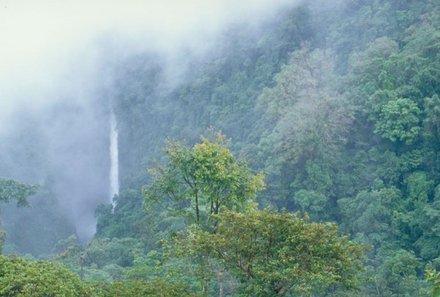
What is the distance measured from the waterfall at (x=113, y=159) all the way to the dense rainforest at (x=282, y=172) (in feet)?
Answer: 2.84

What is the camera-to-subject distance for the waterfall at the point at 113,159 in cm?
4628

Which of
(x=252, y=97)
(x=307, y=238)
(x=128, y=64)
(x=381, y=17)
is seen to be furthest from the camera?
(x=128, y=64)

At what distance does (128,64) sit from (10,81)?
9.01 meters

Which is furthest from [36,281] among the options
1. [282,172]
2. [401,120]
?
[401,120]

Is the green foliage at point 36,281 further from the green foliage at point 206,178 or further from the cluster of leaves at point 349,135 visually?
the cluster of leaves at point 349,135

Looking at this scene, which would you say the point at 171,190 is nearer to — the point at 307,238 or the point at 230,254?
the point at 230,254

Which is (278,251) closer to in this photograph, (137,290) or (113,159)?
(137,290)

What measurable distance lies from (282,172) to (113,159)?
23.5m

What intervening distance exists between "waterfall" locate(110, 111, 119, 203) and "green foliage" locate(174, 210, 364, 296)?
34.2 m

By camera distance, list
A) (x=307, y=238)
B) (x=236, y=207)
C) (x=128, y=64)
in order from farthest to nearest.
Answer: (x=128, y=64)
(x=236, y=207)
(x=307, y=238)

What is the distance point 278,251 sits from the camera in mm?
11328

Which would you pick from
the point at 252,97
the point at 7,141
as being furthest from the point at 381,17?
the point at 7,141

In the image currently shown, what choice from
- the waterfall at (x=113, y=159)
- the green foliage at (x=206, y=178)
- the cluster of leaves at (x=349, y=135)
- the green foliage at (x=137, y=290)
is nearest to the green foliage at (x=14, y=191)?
the cluster of leaves at (x=349, y=135)

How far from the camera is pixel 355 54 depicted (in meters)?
30.6
